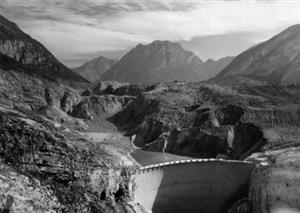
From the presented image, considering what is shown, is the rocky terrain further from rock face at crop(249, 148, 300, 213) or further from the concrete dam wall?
the concrete dam wall

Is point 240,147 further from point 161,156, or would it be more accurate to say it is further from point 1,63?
point 1,63

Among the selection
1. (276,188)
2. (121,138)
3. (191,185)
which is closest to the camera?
(276,188)

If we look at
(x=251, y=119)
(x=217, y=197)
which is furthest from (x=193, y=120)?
(x=217, y=197)

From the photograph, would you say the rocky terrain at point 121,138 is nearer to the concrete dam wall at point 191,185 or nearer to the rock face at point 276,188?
the rock face at point 276,188

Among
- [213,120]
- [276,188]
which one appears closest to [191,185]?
[276,188]

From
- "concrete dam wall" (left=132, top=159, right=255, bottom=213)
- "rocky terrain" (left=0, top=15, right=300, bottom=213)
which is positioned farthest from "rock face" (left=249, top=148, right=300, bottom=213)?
"concrete dam wall" (left=132, top=159, right=255, bottom=213)

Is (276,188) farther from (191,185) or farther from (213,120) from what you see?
(213,120)

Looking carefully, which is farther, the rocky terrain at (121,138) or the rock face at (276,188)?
the rock face at (276,188)

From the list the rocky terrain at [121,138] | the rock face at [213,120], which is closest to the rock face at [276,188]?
the rocky terrain at [121,138]
